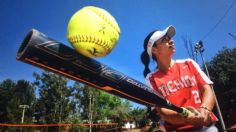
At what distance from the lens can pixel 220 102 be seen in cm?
2752

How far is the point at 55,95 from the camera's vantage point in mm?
64688

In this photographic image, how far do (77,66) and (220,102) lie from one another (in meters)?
28.0

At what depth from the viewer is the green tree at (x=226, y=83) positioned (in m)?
26.9

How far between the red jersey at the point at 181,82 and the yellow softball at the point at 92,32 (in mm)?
962

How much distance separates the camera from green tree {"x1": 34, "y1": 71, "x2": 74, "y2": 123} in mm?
62438

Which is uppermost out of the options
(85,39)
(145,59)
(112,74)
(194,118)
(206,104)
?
(145,59)

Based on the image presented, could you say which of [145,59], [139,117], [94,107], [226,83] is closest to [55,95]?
[94,107]

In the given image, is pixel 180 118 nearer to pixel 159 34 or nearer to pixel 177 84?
pixel 177 84

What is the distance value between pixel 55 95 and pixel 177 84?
2520 inches

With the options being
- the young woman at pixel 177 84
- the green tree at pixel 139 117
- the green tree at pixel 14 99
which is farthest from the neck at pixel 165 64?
the green tree at pixel 14 99

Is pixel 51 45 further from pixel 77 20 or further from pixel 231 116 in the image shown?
pixel 231 116

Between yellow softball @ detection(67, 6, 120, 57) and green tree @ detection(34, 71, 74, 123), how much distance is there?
197 feet

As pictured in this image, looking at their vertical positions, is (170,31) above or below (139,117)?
below

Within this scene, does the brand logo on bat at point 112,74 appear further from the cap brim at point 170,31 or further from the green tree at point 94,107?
the green tree at point 94,107
